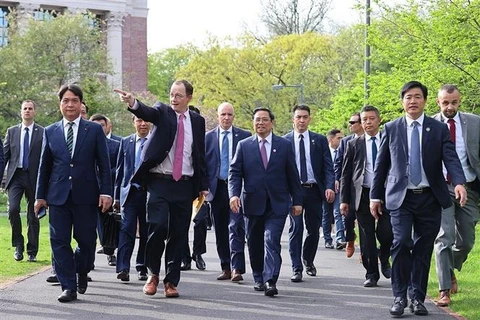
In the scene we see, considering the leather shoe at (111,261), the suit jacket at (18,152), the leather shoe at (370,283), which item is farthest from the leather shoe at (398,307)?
the suit jacket at (18,152)

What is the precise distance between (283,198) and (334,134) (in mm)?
8224

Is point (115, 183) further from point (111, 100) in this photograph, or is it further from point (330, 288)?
point (111, 100)

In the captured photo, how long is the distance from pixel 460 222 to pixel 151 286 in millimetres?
3320

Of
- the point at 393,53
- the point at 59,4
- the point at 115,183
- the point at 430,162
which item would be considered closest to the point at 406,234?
the point at 430,162

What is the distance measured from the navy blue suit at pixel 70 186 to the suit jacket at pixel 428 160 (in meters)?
2.95

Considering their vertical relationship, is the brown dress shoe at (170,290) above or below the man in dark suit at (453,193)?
below

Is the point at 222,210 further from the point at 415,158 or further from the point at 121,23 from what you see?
the point at 121,23

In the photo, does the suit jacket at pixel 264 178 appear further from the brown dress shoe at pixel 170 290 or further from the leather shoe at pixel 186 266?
the leather shoe at pixel 186 266

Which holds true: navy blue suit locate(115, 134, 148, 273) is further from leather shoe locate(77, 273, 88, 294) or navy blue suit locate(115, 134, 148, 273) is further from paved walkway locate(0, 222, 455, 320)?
leather shoe locate(77, 273, 88, 294)

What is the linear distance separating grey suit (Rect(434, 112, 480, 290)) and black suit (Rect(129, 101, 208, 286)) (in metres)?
2.56

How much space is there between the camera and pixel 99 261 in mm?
15141

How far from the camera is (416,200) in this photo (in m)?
9.79

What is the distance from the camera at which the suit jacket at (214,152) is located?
43.5 feet

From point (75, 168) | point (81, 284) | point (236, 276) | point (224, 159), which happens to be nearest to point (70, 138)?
point (75, 168)
